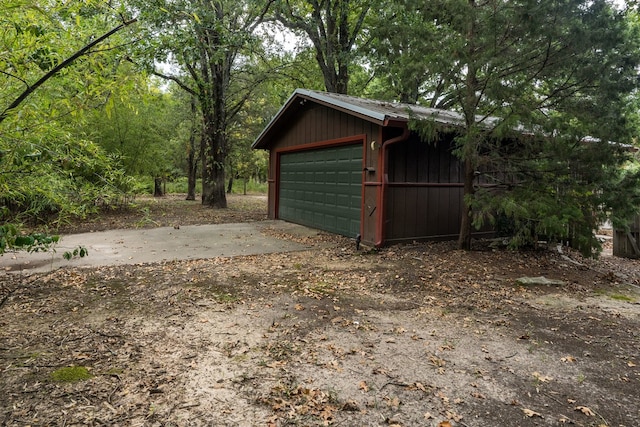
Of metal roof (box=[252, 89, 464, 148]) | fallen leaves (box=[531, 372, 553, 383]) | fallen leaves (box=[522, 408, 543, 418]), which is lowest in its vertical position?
fallen leaves (box=[522, 408, 543, 418])

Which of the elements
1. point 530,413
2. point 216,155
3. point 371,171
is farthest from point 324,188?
point 530,413

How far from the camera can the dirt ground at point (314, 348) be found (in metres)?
2.29

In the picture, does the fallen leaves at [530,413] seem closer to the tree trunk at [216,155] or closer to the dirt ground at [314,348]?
the dirt ground at [314,348]

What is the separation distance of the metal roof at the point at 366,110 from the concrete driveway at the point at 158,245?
108 inches

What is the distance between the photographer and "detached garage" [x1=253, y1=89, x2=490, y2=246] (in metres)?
7.24

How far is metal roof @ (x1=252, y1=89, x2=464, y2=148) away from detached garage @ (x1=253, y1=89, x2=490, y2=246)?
2cm

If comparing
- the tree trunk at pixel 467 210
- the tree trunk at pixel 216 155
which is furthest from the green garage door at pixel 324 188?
the tree trunk at pixel 216 155

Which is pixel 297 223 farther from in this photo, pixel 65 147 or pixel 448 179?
pixel 65 147

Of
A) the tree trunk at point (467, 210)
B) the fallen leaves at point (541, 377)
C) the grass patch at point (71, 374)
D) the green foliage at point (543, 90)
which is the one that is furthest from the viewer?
the tree trunk at point (467, 210)

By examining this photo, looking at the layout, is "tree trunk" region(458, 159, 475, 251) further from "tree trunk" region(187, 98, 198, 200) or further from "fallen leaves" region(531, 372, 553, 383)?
"tree trunk" region(187, 98, 198, 200)

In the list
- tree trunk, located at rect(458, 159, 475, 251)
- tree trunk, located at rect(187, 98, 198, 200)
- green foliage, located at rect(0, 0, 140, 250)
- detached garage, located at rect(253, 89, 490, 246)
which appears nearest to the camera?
green foliage, located at rect(0, 0, 140, 250)

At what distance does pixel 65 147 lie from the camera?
2564 millimetres

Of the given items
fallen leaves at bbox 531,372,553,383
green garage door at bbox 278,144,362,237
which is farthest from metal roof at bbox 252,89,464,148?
fallen leaves at bbox 531,372,553,383

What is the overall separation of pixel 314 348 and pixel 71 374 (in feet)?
5.53
